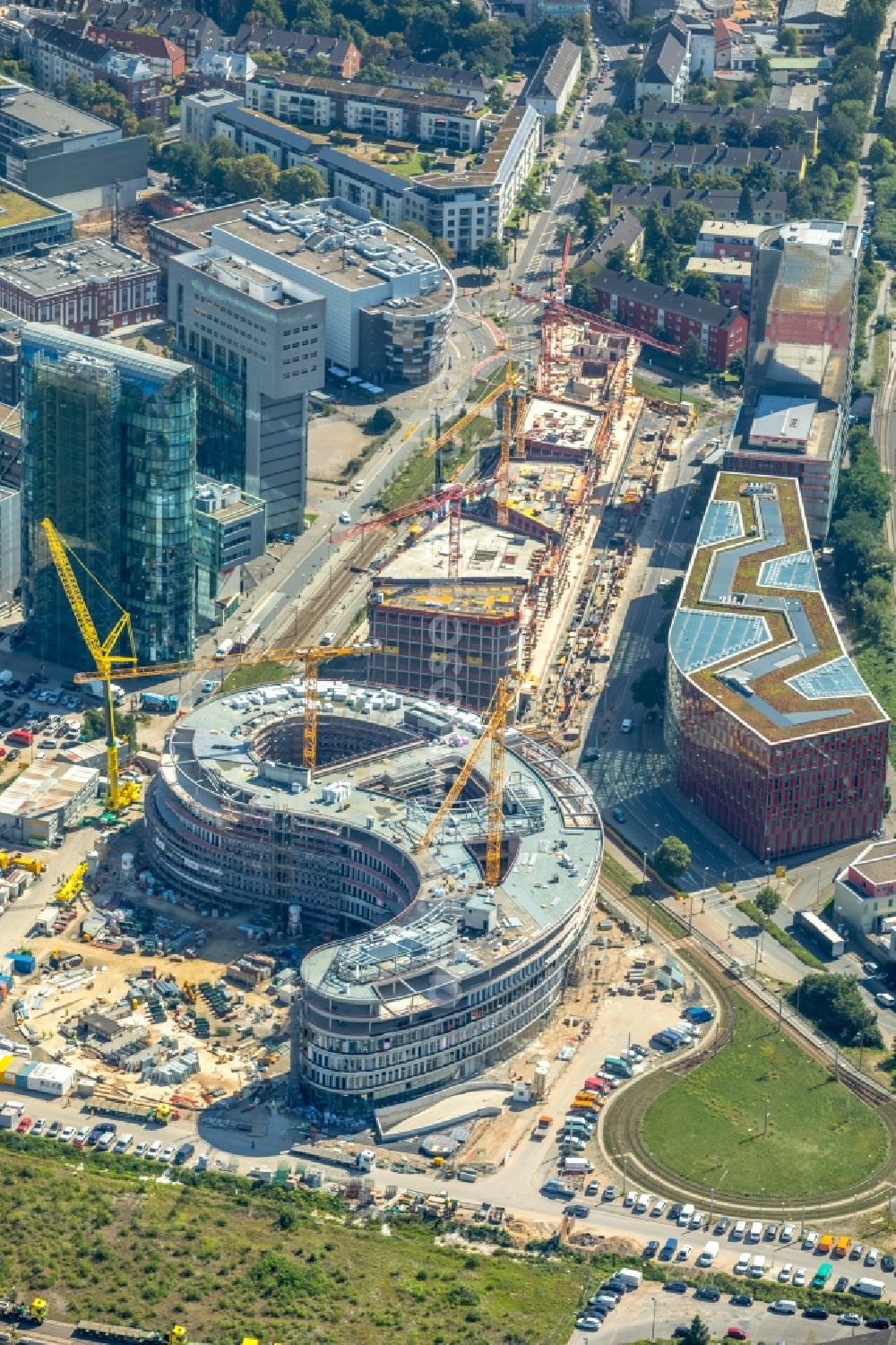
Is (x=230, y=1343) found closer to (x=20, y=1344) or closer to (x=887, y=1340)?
(x=20, y=1344)

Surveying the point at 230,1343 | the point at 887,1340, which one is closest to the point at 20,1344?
the point at 230,1343
